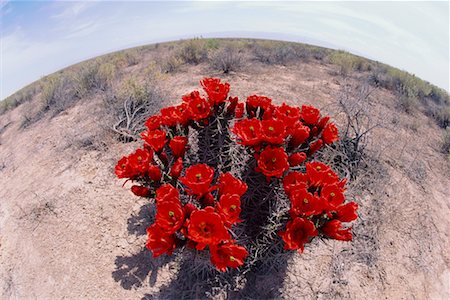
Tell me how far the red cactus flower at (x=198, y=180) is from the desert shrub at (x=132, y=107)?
125 inches

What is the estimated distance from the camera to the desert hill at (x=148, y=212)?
3.50 meters

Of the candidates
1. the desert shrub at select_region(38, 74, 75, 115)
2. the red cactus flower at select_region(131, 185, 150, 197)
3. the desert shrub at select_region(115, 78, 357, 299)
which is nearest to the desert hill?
the desert shrub at select_region(38, 74, 75, 115)

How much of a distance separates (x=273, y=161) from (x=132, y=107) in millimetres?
4452

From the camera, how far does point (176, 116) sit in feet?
9.73

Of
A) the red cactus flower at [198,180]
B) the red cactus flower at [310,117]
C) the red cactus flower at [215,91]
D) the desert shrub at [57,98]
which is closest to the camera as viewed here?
the red cactus flower at [198,180]

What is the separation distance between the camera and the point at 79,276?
3.58 m

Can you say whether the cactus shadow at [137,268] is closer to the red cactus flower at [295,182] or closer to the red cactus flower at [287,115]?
the red cactus flower at [295,182]

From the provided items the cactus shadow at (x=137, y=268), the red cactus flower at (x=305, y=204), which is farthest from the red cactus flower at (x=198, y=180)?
the cactus shadow at (x=137, y=268)


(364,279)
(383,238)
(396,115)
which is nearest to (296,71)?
(396,115)

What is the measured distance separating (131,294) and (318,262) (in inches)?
84.0

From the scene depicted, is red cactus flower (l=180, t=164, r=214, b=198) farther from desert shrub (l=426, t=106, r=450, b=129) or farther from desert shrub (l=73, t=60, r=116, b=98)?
desert shrub (l=426, t=106, r=450, b=129)

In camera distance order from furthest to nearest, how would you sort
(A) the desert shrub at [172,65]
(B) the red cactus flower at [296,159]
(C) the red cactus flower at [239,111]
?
(A) the desert shrub at [172,65]
(C) the red cactus flower at [239,111]
(B) the red cactus flower at [296,159]

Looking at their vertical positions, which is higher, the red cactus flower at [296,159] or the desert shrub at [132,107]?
→ the red cactus flower at [296,159]

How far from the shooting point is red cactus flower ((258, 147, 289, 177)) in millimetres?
2441
